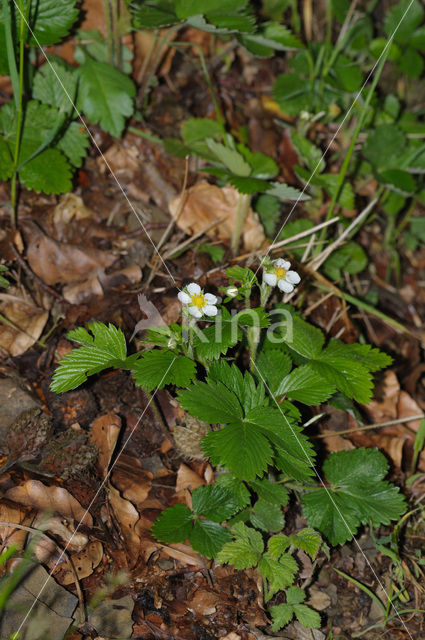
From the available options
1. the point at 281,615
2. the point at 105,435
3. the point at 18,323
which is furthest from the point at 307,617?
the point at 18,323

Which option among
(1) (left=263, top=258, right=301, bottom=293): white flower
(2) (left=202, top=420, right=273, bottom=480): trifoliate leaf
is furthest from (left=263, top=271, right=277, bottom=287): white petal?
(2) (left=202, top=420, right=273, bottom=480): trifoliate leaf

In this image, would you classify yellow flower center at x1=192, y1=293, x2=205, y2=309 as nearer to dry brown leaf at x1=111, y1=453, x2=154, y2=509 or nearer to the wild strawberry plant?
the wild strawberry plant

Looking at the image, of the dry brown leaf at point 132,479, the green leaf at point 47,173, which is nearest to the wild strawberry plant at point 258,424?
the dry brown leaf at point 132,479

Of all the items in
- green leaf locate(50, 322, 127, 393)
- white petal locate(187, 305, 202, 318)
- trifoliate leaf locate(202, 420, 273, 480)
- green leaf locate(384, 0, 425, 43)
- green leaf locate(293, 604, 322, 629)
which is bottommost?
green leaf locate(293, 604, 322, 629)

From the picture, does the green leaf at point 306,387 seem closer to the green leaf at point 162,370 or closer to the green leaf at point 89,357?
the green leaf at point 162,370

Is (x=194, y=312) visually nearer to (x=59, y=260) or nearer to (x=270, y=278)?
(x=270, y=278)

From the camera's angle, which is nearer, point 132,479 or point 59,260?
point 132,479

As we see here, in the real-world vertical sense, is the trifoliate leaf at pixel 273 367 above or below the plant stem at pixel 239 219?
below
